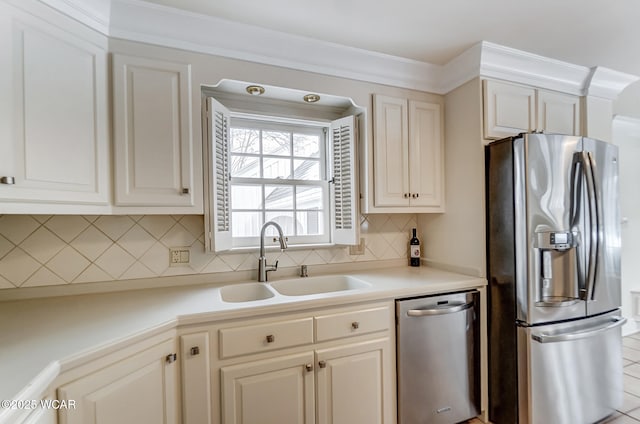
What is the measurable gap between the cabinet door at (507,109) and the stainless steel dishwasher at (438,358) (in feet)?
3.54

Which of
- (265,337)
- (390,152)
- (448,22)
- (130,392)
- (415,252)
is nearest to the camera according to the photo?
(130,392)

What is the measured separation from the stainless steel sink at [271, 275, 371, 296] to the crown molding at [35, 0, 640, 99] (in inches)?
53.1

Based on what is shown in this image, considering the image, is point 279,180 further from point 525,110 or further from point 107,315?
point 525,110

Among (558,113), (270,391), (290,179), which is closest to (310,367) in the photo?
(270,391)

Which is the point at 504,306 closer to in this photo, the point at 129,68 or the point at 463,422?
the point at 463,422

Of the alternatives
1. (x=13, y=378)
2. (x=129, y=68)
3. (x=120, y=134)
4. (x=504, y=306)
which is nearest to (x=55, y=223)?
(x=120, y=134)

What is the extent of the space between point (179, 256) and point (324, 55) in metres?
1.53

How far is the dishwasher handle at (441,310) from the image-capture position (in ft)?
5.43

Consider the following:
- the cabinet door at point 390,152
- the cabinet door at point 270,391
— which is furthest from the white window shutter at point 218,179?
the cabinet door at point 390,152

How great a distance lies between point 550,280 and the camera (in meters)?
1.72

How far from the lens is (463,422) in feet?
6.02

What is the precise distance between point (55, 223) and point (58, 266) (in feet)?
0.75

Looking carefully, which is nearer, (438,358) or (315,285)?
(438,358)

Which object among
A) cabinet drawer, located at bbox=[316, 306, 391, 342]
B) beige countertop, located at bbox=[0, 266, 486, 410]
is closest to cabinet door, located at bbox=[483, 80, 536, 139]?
beige countertop, located at bbox=[0, 266, 486, 410]
